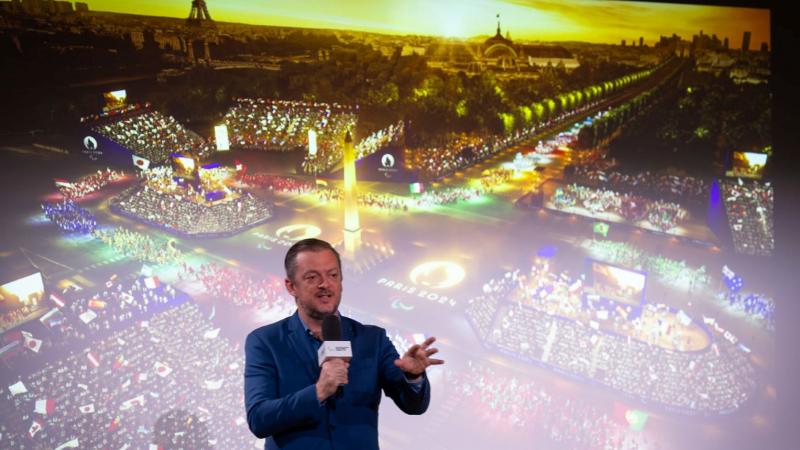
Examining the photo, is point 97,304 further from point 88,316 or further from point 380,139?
point 380,139

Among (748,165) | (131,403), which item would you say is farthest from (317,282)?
(748,165)

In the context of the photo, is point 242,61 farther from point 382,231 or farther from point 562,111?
point 562,111

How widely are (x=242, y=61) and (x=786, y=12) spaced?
7.08m

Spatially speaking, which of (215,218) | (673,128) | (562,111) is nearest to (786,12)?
(673,128)

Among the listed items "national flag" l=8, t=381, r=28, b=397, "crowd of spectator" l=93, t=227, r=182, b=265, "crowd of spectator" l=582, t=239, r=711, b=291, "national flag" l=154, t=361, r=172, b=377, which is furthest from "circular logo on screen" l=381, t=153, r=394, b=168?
"national flag" l=8, t=381, r=28, b=397

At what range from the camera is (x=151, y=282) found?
313 inches

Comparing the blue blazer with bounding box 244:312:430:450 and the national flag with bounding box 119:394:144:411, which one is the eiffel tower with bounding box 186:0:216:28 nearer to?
the national flag with bounding box 119:394:144:411

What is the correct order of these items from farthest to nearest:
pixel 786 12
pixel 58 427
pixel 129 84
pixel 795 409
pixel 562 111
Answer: pixel 562 111, pixel 129 84, pixel 58 427, pixel 795 409, pixel 786 12

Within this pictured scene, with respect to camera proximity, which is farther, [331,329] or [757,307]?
[757,307]

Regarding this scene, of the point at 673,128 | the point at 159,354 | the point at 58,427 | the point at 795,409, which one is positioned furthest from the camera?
the point at 673,128

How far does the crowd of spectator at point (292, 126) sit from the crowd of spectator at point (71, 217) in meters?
2.52

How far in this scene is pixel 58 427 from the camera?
6.63m

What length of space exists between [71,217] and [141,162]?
52.6 inches

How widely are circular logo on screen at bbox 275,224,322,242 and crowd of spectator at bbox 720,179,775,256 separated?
20.5 ft
